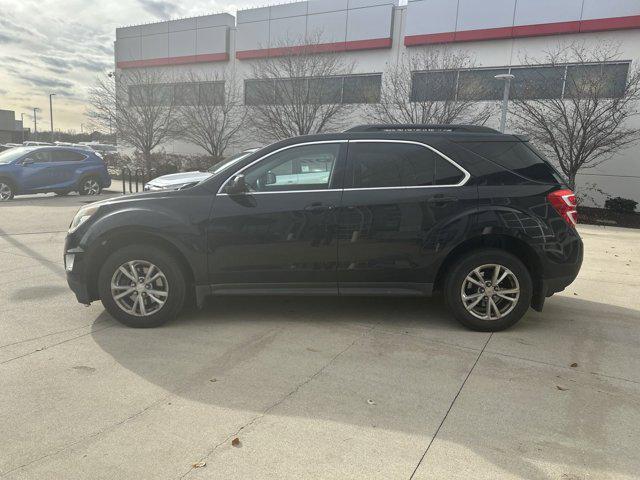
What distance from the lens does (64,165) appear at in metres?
14.4

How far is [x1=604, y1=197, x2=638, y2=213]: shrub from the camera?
1441 centimetres

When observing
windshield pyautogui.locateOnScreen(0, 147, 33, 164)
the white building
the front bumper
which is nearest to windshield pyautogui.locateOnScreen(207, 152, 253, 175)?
the front bumper

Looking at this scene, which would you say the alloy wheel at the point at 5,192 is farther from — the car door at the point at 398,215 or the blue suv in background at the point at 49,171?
the car door at the point at 398,215

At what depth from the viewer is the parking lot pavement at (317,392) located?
251cm

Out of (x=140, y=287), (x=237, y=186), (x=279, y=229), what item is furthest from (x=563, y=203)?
(x=140, y=287)

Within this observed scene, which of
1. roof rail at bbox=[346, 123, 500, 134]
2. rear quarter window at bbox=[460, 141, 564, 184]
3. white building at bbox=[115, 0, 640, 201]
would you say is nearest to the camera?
rear quarter window at bbox=[460, 141, 564, 184]

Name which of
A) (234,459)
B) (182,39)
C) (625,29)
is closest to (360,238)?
(234,459)

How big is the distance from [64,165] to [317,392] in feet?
45.8

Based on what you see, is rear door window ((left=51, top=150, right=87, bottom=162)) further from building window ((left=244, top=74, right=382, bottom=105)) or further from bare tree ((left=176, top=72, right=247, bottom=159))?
bare tree ((left=176, top=72, right=247, bottom=159))

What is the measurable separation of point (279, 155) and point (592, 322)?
352 centimetres

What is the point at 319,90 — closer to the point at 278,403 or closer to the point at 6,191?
the point at 6,191

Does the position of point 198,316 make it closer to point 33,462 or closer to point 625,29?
point 33,462

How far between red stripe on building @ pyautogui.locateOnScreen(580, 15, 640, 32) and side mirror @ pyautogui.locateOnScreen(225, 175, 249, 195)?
618 inches

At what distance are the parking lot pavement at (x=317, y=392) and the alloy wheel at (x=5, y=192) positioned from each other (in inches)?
402
